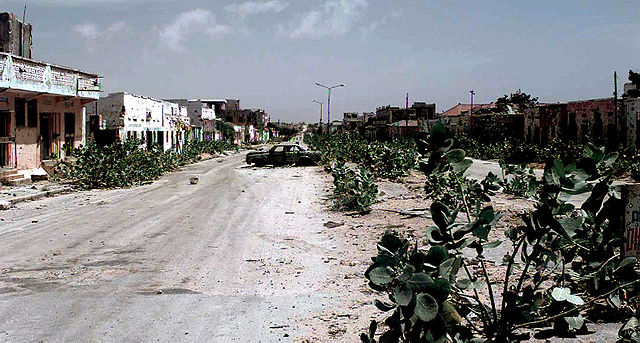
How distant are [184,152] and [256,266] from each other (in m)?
34.8

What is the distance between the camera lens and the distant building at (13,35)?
2773cm

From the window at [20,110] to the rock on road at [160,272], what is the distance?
7.59m

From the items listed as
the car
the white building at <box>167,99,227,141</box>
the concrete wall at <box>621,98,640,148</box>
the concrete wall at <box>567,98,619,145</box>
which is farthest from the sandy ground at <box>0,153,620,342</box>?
the white building at <box>167,99,227,141</box>

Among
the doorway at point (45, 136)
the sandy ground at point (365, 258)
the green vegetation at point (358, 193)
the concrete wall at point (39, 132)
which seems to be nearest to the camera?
the sandy ground at point (365, 258)

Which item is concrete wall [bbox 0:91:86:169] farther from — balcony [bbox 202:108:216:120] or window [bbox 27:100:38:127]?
balcony [bbox 202:108:216:120]

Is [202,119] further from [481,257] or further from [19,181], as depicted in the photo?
[481,257]

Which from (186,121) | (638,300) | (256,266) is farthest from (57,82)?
(186,121)

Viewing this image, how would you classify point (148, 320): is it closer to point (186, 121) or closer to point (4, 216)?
point (4, 216)

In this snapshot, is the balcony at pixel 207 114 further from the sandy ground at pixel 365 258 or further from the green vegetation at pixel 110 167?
the sandy ground at pixel 365 258

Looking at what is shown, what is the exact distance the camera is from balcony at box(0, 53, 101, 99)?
21.5 meters

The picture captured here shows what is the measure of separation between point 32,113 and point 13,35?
207 inches

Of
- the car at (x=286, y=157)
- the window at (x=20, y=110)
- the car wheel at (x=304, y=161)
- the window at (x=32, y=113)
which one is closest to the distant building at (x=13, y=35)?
the window at (x=32, y=113)

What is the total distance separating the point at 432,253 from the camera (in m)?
3.07

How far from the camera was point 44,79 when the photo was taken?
81.0 feet
